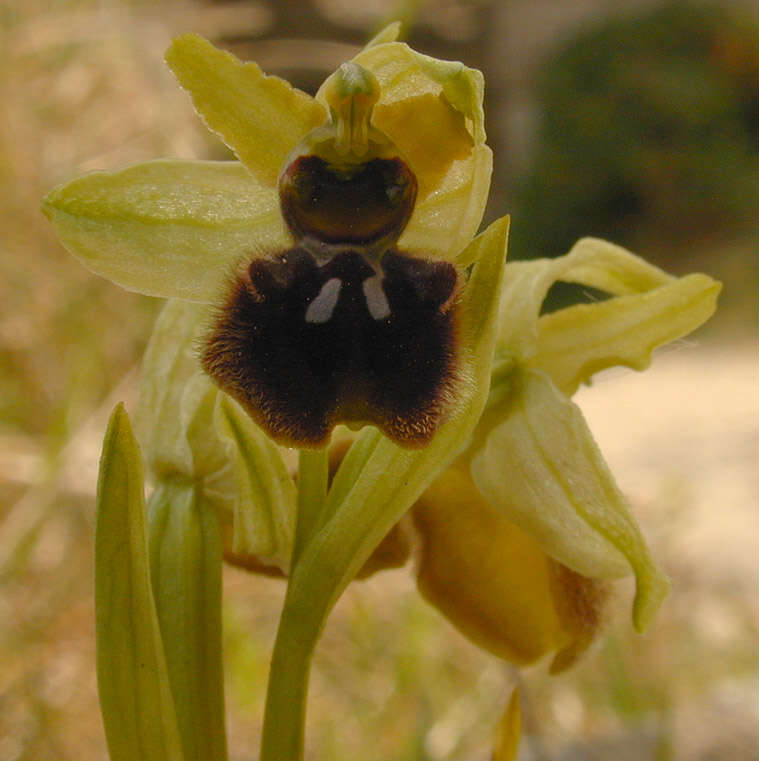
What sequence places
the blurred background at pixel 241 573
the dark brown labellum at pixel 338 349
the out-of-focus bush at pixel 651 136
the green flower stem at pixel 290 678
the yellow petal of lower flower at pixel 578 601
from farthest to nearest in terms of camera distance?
the out-of-focus bush at pixel 651 136 → the blurred background at pixel 241 573 → the yellow petal of lower flower at pixel 578 601 → the green flower stem at pixel 290 678 → the dark brown labellum at pixel 338 349

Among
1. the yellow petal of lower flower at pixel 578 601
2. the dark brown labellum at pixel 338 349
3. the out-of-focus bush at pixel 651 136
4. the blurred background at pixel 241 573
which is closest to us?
the dark brown labellum at pixel 338 349

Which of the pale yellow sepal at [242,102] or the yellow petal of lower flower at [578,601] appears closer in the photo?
the pale yellow sepal at [242,102]

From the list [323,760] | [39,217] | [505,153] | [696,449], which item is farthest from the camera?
[505,153]

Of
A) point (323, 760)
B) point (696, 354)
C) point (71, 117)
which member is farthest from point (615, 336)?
point (696, 354)

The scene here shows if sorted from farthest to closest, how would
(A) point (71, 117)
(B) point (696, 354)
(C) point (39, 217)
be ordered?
(B) point (696, 354)
(A) point (71, 117)
(C) point (39, 217)

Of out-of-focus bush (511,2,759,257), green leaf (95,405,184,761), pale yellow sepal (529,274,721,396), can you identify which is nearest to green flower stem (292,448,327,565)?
green leaf (95,405,184,761)

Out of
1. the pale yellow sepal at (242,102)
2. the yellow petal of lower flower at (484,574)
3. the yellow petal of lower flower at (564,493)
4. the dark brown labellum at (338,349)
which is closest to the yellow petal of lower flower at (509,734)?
the yellow petal of lower flower at (484,574)

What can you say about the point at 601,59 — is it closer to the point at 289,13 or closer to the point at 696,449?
the point at 289,13

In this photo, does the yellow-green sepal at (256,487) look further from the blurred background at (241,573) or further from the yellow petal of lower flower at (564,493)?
the blurred background at (241,573)

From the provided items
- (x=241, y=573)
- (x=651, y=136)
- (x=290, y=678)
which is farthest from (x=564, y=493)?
(x=651, y=136)
